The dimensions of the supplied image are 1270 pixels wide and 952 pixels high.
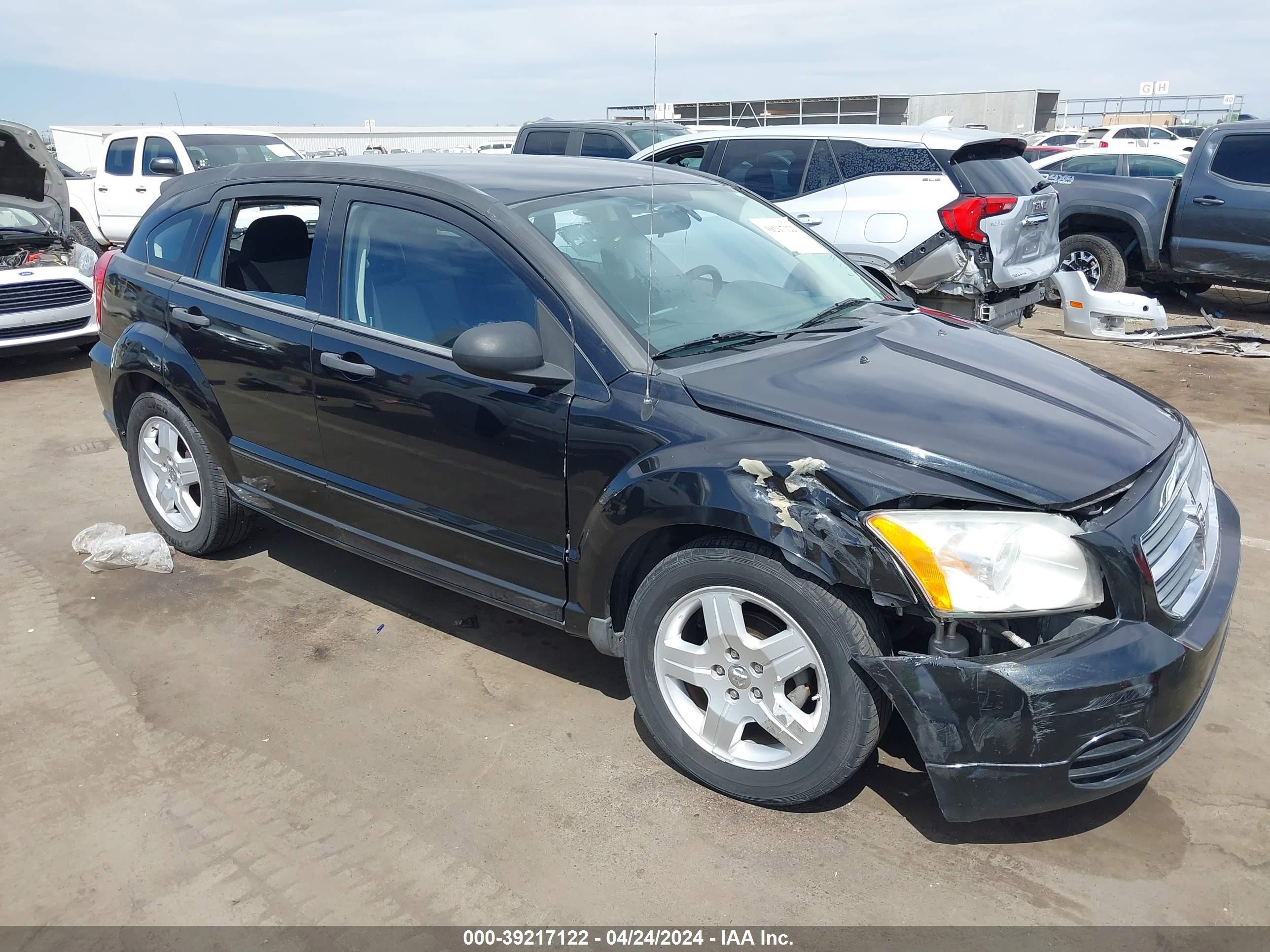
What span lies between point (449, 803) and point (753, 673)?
3.25 ft

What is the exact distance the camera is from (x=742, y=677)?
9.05ft

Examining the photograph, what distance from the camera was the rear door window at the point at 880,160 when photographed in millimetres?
7250

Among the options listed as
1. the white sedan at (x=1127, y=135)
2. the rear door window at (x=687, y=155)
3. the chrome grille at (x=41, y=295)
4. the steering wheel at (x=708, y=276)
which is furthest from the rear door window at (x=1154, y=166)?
the chrome grille at (x=41, y=295)

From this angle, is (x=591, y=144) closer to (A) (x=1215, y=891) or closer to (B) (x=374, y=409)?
(B) (x=374, y=409)

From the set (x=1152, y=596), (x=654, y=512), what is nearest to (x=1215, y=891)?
(x=1152, y=596)

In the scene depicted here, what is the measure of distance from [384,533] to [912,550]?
6.58 feet

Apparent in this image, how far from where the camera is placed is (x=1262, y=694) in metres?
3.38

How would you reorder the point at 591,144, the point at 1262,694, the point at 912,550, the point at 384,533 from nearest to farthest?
the point at 912,550
the point at 1262,694
the point at 384,533
the point at 591,144

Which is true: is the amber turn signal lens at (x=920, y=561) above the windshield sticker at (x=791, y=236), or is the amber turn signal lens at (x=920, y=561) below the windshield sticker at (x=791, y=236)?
below

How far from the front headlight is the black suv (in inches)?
360

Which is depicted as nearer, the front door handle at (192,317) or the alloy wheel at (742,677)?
the alloy wheel at (742,677)

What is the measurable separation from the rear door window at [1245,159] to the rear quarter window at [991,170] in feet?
10.1

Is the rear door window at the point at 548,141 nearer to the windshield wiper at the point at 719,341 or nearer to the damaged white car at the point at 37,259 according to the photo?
the damaged white car at the point at 37,259

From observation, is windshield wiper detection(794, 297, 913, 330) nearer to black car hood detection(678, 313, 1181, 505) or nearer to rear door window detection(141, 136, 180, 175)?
black car hood detection(678, 313, 1181, 505)
